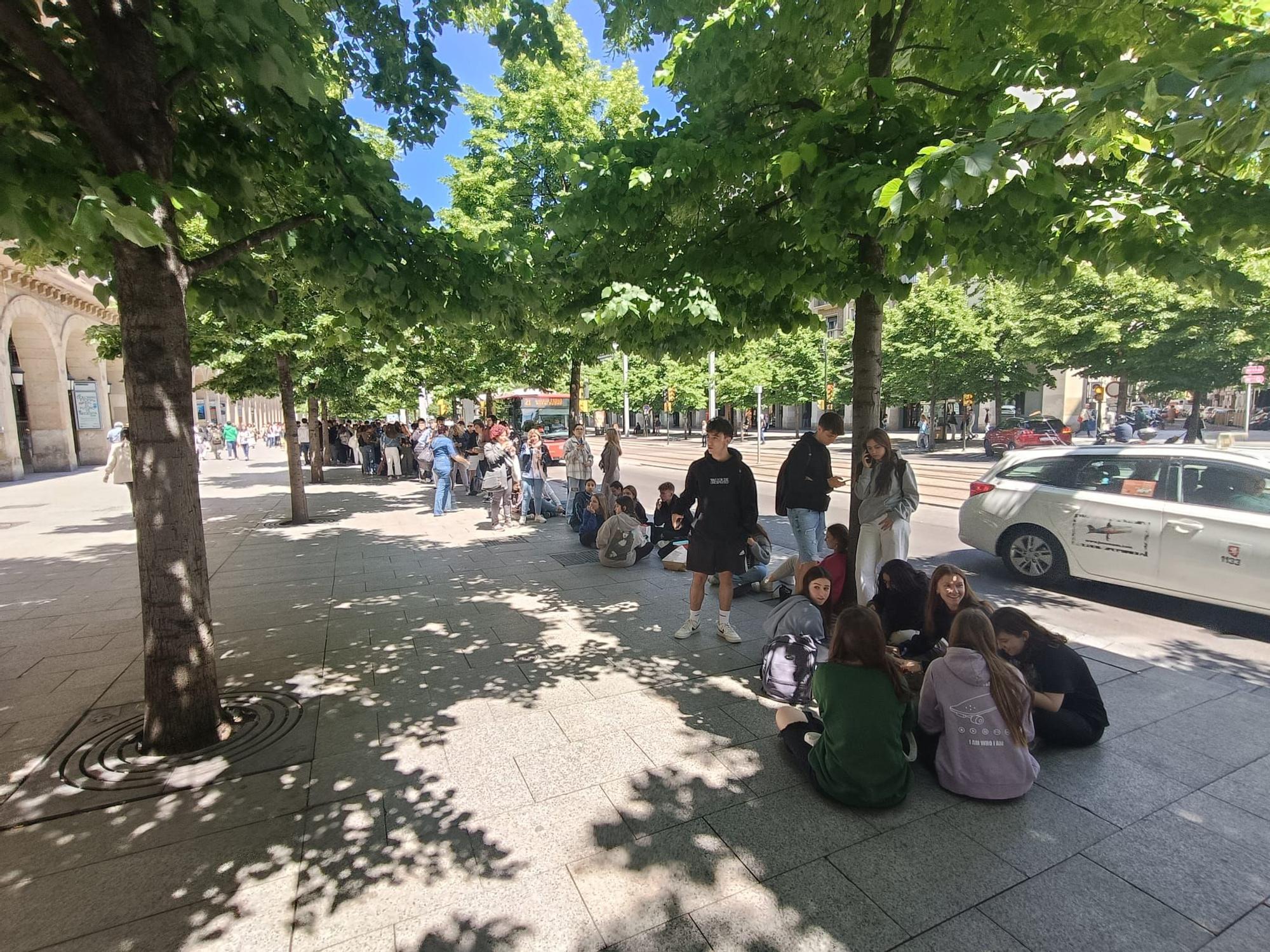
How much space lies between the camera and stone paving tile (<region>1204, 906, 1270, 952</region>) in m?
2.27

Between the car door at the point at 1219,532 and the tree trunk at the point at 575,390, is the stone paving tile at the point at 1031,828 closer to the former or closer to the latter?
the car door at the point at 1219,532

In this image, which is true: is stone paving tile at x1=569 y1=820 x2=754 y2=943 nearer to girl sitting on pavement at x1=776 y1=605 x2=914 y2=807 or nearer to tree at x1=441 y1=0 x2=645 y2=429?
girl sitting on pavement at x1=776 y1=605 x2=914 y2=807

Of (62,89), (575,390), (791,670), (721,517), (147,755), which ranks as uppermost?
(62,89)

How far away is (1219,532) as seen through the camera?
548cm

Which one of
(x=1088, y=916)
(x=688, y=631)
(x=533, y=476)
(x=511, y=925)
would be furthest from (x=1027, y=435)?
(x=511, y=925)

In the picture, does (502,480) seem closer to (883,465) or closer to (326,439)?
(883,465)

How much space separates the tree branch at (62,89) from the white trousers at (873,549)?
5671mm

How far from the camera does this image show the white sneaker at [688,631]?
550 centimetres

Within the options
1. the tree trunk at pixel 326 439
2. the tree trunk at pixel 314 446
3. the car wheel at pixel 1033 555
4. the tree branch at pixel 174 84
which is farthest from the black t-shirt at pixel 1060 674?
the tree trunk at pixel 326 439

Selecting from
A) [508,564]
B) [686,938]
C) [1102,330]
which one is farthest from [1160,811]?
[1102,330]

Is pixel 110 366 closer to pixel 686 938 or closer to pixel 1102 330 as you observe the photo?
pixel 686 938

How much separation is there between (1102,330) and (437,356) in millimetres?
23079

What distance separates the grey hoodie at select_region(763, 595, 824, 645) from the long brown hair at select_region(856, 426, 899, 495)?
55.8 inches

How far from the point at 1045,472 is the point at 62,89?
8.85m
